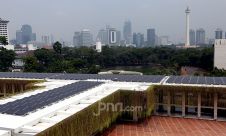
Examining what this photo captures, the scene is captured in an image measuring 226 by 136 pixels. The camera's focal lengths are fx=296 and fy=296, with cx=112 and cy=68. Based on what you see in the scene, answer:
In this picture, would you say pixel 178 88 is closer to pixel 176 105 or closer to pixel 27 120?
pixel 176 105

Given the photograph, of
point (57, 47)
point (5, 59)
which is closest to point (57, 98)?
point (5, 59)

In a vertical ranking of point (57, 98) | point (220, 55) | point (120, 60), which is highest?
point (220, 55)

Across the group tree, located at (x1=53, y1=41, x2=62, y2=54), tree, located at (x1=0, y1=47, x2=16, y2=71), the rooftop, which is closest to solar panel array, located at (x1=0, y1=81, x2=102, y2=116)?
the rooftop

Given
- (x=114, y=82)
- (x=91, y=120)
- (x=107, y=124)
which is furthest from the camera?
(x=114, y=82)

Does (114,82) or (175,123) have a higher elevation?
(114,82)

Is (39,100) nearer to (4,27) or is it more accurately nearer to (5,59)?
(5,59)

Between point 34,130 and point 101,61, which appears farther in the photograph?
point 101,61

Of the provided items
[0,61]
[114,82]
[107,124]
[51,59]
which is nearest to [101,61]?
[51,59]

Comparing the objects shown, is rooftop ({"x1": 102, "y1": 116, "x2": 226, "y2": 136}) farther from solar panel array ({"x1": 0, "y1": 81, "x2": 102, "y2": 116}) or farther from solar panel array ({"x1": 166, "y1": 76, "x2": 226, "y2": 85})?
solar panel array ({"x1": 0, "y1": 81, "x2": 102, "y2": 116})
